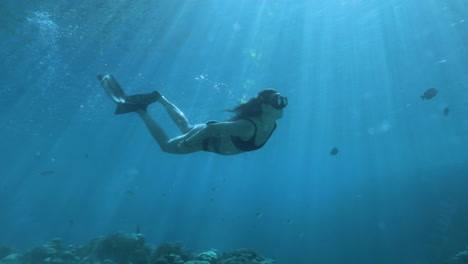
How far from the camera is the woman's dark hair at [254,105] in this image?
4648 mm

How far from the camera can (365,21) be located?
18328mm

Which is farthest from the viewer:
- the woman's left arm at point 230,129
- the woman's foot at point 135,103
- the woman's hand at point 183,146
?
the woman's foot at point 135,103

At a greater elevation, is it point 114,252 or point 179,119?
point 179,119

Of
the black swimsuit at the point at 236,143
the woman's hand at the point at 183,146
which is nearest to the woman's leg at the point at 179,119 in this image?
the woman's hand at the point at 183,146

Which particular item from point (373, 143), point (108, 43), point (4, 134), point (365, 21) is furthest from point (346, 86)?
point (4, 134)

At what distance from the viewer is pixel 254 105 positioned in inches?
187

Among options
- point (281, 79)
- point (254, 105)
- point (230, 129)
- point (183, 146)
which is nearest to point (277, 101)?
point (254, 105)

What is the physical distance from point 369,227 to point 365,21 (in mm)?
20579

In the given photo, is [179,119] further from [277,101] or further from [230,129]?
[277,101]

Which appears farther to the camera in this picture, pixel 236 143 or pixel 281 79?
pixel 281 79

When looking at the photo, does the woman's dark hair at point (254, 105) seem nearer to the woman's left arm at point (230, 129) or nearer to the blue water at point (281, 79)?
the woman's left arm at point (230, 129)

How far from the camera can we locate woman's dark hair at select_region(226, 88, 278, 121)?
183 inches

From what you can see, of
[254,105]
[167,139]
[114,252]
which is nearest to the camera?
[254,105]

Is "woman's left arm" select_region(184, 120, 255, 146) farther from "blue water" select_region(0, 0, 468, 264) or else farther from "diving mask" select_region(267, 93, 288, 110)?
"blue water" select_region(0, 0, 468, 264)
